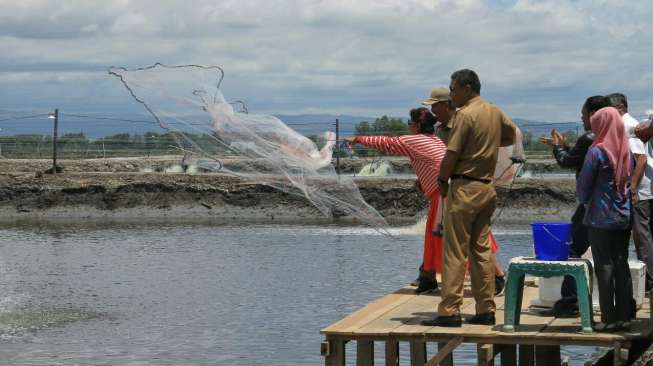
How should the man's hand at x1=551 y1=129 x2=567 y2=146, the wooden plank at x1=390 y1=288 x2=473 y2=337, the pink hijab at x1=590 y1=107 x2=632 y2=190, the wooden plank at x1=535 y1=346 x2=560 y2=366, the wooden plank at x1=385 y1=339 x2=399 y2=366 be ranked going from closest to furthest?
→ the pink hijab at x1=590 y1=107 x2=632 y2=190 → the wooden plank at x1=390 y1=288 x2=473 y2=337 → the man's hand at x1=551 y1=129 x2=567 y2=146 → the wooden plank at x1=385 y1=339 x2=399 y2=366 → the wooden plank at x1=535 y1=346 x2=560 y2=366

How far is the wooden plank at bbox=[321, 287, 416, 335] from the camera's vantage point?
916cm

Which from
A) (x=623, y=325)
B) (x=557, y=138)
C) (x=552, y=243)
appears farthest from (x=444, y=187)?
(x=623, y=325)

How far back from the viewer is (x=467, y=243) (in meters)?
8.95

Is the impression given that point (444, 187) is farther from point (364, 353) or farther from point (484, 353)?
point (364, 353)

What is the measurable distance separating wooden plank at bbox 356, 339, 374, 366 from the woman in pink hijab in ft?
5.99

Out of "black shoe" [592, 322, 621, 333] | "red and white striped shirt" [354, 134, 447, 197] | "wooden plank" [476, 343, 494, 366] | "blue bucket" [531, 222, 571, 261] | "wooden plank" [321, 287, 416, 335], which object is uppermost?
"red and white striped shirt" [354, 134, 447, 197]

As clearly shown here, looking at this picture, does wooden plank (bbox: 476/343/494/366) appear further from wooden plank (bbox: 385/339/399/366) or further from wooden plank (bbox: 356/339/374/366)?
wooden plank (bbox: 385/339/399/366)

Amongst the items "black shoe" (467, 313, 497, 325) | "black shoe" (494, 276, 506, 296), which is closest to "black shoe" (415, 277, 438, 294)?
"black shoe" (494, 276, 506, 296)

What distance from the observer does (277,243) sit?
2495cm

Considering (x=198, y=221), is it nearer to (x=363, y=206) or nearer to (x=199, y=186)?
(x=199, y=186)

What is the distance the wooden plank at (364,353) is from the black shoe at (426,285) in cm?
152

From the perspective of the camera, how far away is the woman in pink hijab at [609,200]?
28.1ft

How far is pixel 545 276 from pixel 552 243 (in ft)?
0.91

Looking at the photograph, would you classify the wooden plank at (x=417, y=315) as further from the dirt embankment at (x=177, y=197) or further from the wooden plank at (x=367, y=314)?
the dirt embankment at (x=177, y=197)
